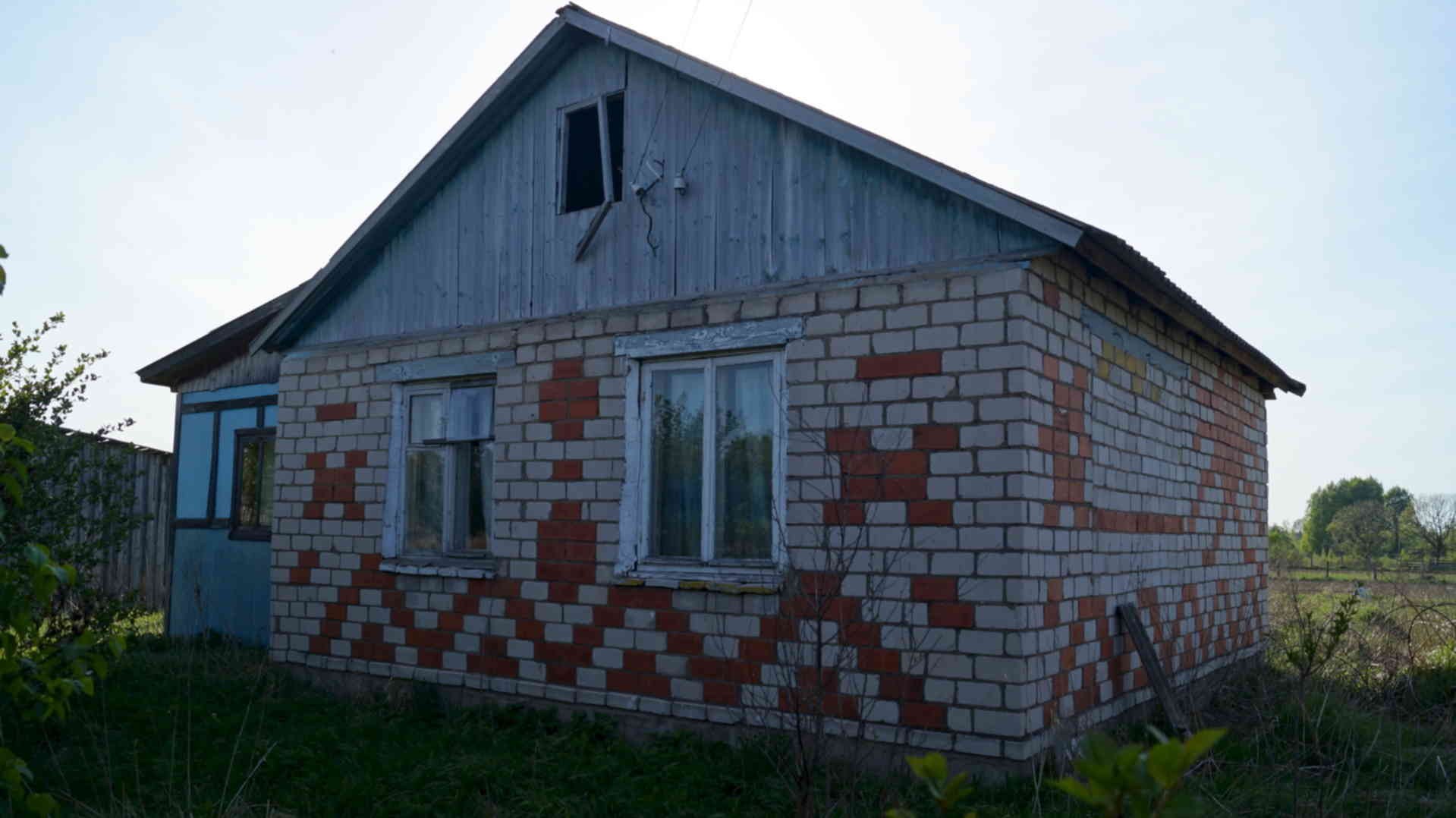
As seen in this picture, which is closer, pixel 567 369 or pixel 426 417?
pixel 567 369

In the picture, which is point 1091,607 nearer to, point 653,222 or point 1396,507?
point 653,222

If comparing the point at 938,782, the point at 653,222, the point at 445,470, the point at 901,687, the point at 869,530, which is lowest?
the point at 901,687

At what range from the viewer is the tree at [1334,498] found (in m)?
70.2

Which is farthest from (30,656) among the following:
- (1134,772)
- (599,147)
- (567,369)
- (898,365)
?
(599,147)

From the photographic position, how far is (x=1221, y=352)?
10.1 metres

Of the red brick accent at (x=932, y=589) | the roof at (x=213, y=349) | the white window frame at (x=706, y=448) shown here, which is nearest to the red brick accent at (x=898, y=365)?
the white window frame at (x=706, y=448)

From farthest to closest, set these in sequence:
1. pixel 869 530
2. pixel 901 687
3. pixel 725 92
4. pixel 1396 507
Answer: pixel 1396 507, pixel 725 92, pixel 869 530, pixel 901 687

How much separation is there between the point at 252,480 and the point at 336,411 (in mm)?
3712

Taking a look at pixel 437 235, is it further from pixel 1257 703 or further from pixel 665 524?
pixel 1257 703

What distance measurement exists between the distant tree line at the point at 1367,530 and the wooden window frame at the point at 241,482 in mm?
12486

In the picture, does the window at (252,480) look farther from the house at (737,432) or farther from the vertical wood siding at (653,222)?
the vertical wood siding at (653,222)

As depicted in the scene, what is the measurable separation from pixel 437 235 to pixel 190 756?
14.6ft

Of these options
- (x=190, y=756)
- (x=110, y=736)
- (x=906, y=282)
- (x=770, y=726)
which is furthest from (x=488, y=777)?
(x=906, y=282)

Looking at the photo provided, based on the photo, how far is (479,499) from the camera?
8812 mm
